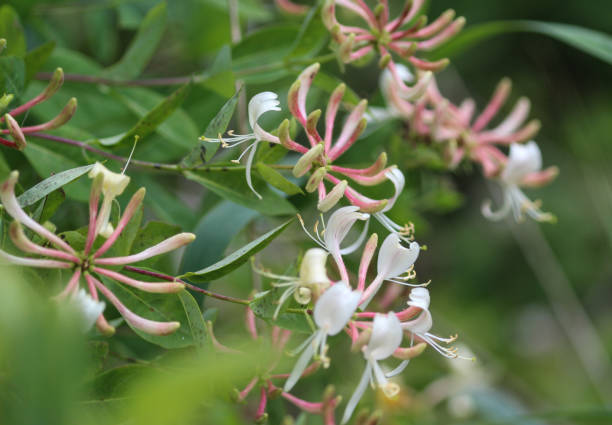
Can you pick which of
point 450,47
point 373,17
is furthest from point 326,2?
point 450,47

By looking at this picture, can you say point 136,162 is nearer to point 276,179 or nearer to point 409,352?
point 276,179

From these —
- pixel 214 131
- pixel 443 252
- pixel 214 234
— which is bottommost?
pixel 443 252

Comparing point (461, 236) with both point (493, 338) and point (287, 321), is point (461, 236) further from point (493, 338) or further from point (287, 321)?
point (287, 321)

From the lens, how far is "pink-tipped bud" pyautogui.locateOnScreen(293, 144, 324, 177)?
40 cm

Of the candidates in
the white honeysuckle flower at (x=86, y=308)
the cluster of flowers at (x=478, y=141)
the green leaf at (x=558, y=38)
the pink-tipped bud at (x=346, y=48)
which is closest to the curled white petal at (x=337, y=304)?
the white honeysuckle flower at (x=86, y=308)

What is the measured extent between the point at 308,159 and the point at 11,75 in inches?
8.3

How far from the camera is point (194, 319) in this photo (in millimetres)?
389

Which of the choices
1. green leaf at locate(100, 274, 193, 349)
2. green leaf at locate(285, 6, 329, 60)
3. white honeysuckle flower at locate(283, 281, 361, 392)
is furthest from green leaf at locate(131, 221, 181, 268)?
green leaf at locate(285, 6, 329, 60)

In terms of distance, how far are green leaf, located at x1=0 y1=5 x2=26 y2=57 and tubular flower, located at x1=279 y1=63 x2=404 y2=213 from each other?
0.24 metres

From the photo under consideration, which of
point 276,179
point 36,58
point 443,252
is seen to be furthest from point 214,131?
point 443,252

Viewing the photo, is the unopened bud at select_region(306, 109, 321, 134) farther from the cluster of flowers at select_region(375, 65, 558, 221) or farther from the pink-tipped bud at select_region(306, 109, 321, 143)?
the cluster of flowers at select_region(375, 65, 558, 221)

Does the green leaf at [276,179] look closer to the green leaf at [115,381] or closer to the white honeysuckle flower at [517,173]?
the green leaf at [115,381]

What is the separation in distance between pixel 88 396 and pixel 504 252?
1.71m

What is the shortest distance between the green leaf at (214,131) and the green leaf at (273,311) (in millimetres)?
114
